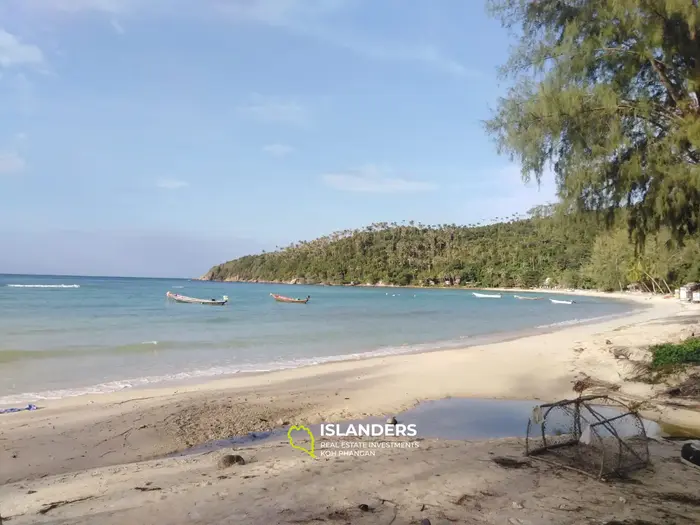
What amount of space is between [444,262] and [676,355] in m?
Result: 112

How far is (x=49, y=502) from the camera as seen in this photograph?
167 inches

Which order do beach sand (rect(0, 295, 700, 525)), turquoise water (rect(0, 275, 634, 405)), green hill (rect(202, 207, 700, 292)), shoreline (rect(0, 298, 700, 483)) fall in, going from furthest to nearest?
1. green hill (rect(202, 207, 700, 292))
2. turquoise water (rect(0, 275, 634, 405))
3. shoreline (rect(0, 298, 700, 483))
4. beach sand (rect(0, 295, 700, 525))

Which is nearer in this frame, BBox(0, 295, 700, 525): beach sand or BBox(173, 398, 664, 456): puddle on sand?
BBox(0, 295, 700, 525): beach sand

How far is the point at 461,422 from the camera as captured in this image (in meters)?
7.48

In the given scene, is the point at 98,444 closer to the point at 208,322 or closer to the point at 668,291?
the point at 208,322

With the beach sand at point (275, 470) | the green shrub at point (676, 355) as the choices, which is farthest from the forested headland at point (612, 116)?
the beach sand at point (275, 470)

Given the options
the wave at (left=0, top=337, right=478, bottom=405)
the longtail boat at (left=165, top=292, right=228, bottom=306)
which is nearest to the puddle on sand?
the wave at (left=0, top=337, right=478, bottom=405)

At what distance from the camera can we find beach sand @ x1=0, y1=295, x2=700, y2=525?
388 cm

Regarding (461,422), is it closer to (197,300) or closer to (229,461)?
(229,461)

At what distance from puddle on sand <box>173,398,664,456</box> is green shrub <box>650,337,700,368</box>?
282cm

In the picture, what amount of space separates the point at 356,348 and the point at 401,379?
711cm

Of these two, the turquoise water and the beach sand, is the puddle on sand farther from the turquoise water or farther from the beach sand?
the turquoise water

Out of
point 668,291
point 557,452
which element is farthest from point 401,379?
point 668,291

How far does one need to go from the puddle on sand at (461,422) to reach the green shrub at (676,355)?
9.24 feet
